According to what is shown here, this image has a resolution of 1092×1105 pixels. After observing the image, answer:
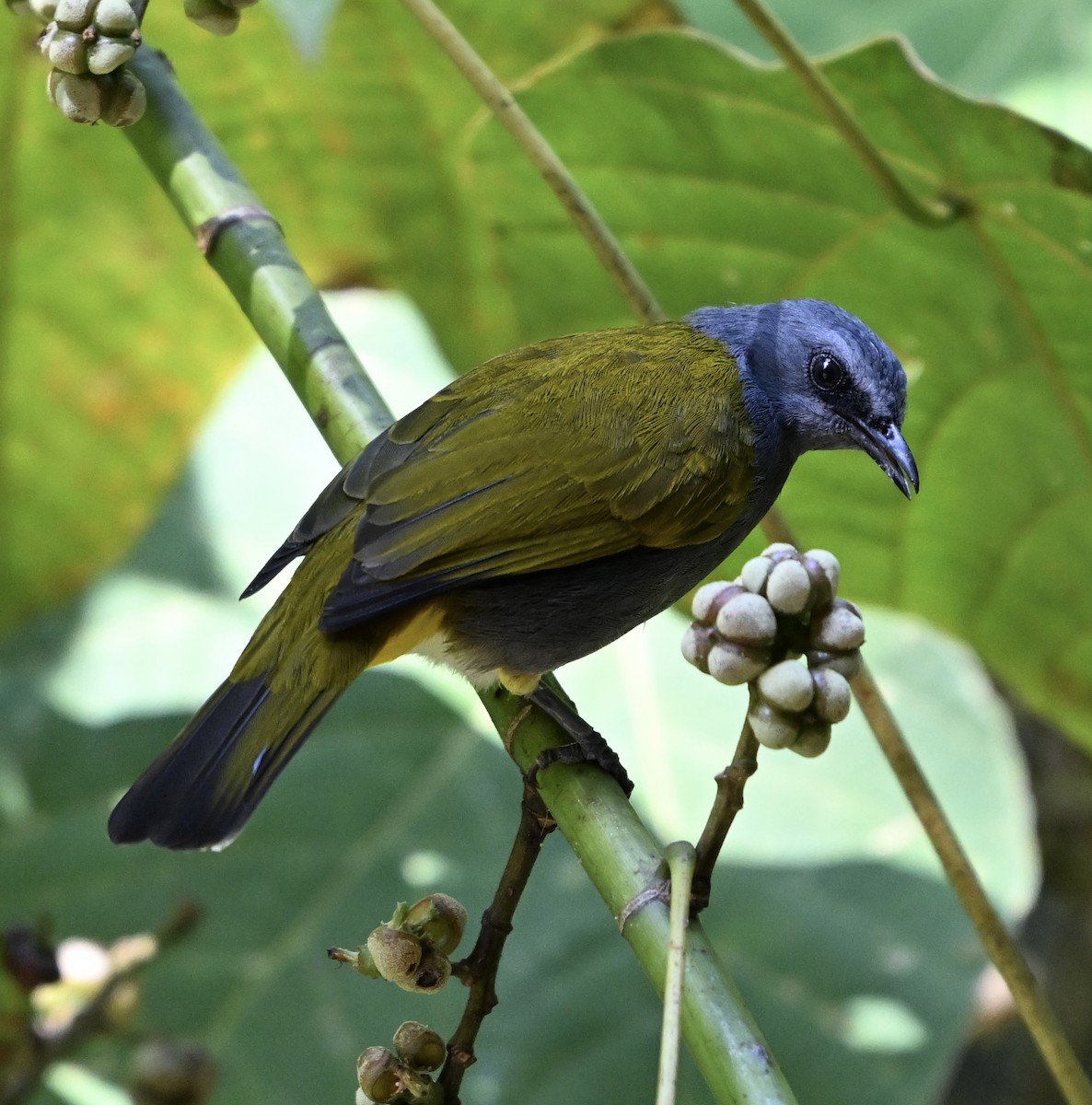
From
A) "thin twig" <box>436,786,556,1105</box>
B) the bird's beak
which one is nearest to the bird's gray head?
the bird's beak

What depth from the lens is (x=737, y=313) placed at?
2494mm

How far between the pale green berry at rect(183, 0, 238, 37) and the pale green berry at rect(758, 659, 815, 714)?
1.04 meters

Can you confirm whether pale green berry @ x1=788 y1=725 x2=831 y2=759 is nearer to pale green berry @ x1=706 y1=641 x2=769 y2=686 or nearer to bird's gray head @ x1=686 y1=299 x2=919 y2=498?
pale green berry @ x1=706 y1=641 x2=769 y2=686

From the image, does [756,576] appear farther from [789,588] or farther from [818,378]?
[818,378]

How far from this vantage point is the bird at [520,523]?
1908 mm

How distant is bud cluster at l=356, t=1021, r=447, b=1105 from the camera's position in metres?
1.34

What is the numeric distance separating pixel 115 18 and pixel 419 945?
3.43ft

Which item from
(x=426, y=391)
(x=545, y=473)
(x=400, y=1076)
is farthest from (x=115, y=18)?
(x=426, y=391)

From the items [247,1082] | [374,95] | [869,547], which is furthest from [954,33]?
[247,1082]

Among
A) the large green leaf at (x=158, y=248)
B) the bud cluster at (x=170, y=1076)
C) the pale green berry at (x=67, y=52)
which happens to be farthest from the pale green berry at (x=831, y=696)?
the large green leaf at (x=158, y=248)

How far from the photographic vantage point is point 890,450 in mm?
2234

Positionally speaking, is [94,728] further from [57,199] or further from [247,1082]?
[57,199]

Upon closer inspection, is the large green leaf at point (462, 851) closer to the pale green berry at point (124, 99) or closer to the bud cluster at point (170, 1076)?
the bud cluster at point (170, 1076)

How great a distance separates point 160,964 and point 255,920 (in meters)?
0.19
